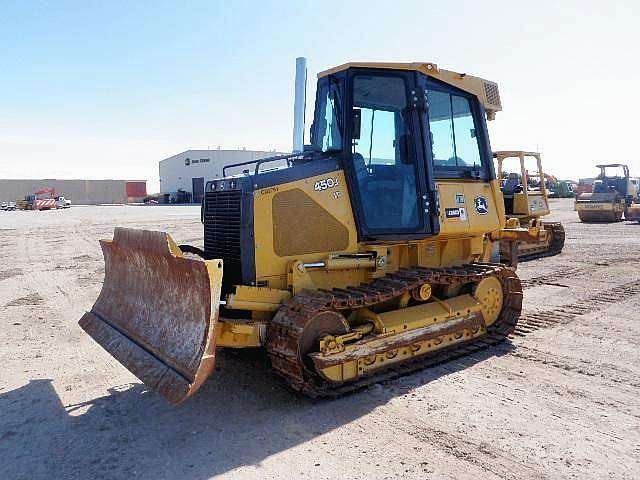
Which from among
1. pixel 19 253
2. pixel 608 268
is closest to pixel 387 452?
pixel 608 268

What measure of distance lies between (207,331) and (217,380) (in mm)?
1265

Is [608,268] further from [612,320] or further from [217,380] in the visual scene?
[217,380]

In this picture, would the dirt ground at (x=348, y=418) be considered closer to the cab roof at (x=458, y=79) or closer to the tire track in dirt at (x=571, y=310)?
the tire track in dirt at (x=571, y=310)

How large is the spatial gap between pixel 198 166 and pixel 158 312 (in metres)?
52.7

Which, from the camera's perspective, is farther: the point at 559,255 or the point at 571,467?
the point at 559,255

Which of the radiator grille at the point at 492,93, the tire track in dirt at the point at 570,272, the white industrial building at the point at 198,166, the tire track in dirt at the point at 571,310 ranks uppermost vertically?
the white industrial building at the point at 198,166

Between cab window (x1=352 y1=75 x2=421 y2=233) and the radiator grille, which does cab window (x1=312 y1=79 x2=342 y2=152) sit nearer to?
cab window (x1=352 y1=75 x2=421 y2=233)

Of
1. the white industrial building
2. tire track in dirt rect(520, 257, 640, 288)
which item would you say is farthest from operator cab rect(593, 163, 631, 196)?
the white industrial building

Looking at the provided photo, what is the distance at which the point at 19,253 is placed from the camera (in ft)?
50.9

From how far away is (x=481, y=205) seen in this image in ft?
20.4

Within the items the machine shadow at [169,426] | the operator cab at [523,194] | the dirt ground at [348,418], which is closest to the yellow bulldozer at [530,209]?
the operator cab at [523,194]

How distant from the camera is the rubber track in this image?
4.37 m

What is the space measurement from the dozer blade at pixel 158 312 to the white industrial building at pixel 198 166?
4723 cm

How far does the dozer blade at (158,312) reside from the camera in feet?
13.3
